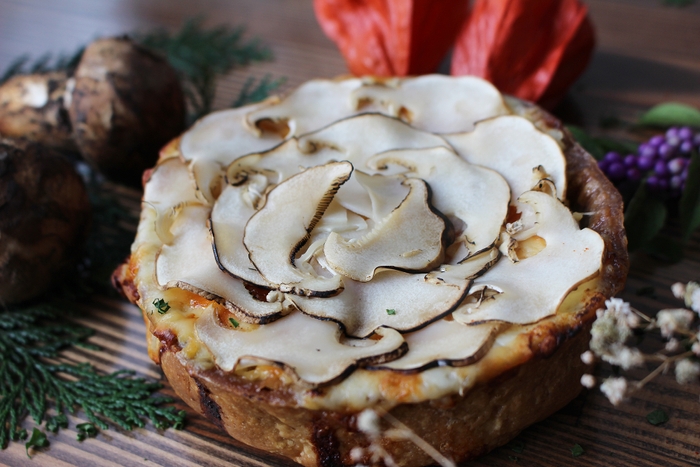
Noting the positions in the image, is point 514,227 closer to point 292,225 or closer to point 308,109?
point 292,225

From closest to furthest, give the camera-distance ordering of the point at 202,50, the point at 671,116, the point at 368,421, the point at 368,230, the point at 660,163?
1. the point at 368,421
2. the point at 368,230
3. the point at 660,163
4. the point at 671,116
5. the point at 202,50

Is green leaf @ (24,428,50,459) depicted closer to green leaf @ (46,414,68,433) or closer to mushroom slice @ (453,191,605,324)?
green leaf @ (46,414,68,433)

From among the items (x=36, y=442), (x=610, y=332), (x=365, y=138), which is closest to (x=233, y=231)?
(x=365, y=138)

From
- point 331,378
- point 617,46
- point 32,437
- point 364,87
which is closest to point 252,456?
point 331,378

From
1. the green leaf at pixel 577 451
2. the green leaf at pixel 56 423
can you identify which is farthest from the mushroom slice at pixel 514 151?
the green leaf at pixel 56 423

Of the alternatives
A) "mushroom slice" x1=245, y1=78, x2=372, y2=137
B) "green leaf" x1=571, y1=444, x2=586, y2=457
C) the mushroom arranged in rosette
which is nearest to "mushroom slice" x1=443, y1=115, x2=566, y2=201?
the mushroom arranged in rosette

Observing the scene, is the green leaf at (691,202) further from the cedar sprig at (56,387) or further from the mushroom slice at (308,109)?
the cedar sprig at (56,387)

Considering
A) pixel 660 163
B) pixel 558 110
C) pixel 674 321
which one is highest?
pixel 674 321
